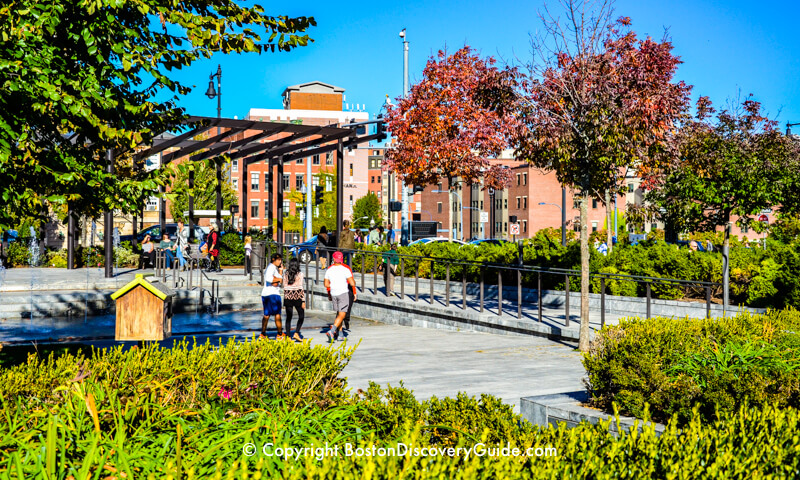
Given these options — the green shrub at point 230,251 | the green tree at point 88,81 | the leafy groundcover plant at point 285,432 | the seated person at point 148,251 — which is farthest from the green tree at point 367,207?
the leafy groundcover plant at point 285,432

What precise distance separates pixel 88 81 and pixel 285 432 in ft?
9.86

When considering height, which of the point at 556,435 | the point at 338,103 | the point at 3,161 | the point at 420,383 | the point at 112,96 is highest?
the point at 338,103

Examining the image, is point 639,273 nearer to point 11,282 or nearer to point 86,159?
point 86,159

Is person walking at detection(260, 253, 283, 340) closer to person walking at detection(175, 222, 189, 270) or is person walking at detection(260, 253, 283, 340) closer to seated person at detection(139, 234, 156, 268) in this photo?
person walking at detection(175, 222, 189, 270)

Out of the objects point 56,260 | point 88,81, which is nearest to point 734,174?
point 88,81

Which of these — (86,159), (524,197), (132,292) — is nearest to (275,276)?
(132,292)

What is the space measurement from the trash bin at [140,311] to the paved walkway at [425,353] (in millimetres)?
2529

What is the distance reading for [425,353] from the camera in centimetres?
1161

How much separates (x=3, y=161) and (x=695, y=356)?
5059mm

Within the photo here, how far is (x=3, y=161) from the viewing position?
4449 millimetres

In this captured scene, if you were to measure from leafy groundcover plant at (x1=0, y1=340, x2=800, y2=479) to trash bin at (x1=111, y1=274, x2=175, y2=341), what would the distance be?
4078 millimetres

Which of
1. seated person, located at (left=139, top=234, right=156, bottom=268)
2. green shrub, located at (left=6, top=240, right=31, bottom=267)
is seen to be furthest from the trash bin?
green shrub, located at (left=6, top=240, right=31, bottom=267)

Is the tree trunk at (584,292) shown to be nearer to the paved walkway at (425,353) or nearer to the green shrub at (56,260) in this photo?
the paved walkway at (425,353)

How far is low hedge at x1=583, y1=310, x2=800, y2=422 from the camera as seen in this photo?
15.3 feet
